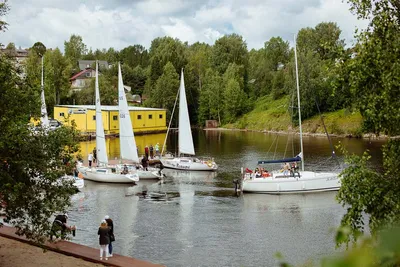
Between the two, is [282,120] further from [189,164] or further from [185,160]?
[189,164]

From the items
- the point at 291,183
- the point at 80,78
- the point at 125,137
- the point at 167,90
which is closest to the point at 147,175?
the point at 125,137

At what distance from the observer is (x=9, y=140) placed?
14.5 meters

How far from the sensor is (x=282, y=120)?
94312 mm

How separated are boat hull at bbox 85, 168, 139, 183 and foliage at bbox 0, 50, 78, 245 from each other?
73.8 ft

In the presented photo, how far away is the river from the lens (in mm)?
21109

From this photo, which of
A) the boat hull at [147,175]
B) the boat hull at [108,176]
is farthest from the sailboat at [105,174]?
the boat hull at [147,175]

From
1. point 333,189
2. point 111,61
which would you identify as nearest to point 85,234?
point 333,189

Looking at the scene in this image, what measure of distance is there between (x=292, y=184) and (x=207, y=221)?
430 inches

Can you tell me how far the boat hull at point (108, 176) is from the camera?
3878 cm

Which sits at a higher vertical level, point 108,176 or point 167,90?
point 167,90

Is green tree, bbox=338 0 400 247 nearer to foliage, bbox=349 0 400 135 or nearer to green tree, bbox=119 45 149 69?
foliage, bbox=349 0 400 135

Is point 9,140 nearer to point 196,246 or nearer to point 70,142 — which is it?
point 70,142

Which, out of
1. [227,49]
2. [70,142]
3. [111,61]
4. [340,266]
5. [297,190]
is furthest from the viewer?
[111,61]

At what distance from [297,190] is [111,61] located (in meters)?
145
